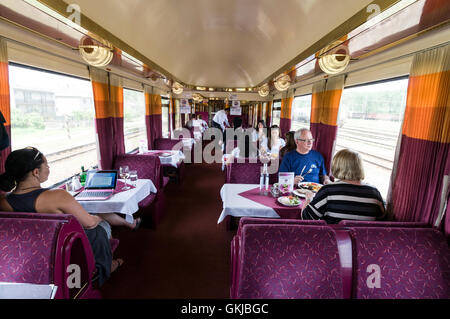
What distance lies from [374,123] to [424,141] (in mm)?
1523

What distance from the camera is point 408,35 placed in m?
1.91

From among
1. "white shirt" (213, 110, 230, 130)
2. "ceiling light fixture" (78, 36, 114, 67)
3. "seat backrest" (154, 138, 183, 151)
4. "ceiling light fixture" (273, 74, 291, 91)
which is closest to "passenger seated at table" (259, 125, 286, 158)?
"ceiling light fixture" (273, 74, 291, 91)

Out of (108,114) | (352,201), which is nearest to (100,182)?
(108,114)

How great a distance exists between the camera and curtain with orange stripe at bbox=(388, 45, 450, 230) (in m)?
1.81

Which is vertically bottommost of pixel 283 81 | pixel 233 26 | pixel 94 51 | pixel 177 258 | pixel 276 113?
pixel 177 258

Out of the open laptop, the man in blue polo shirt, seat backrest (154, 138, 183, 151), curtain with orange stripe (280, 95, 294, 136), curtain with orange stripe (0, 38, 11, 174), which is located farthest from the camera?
curtain with orange stripe (280, 95, 294, 136)

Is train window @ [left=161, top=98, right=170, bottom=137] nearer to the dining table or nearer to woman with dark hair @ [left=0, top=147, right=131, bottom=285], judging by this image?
the dining table

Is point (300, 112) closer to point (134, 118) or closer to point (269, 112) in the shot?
point (269, 112)

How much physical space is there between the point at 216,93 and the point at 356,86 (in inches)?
310

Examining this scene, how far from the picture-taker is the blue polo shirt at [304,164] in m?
3.13

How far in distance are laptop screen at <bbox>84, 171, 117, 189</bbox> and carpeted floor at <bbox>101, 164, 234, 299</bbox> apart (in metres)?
0.91

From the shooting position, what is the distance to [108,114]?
3.90m
